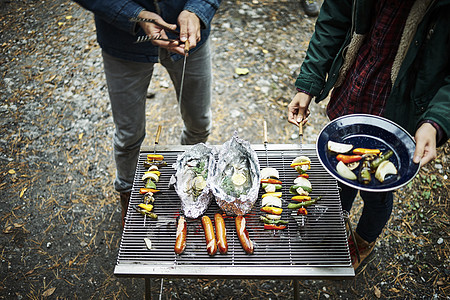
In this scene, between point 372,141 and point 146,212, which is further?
point 146,212

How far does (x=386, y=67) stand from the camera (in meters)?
2.12

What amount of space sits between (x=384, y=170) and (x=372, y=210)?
31.2 inches

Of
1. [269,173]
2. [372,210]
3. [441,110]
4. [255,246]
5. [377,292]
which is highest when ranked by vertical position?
[441,110]

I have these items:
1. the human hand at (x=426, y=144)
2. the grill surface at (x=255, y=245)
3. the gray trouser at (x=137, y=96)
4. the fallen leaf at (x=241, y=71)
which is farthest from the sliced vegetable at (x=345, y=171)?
the fallen leaf at (x=241, y=71)

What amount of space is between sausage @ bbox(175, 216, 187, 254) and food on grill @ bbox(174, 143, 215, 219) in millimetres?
53

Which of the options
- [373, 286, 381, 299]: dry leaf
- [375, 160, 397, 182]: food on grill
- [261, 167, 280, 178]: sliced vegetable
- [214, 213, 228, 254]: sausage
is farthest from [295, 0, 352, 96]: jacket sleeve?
[373, 286, 381, 299]: dry leaf

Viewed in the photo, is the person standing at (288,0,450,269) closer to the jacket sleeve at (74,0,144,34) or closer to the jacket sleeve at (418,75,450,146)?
the jacket sleeve at (418,75,450,146)

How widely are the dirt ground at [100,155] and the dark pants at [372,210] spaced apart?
0.51 meters

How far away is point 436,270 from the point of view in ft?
10.4

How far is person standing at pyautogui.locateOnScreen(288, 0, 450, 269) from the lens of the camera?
1851 millimetres

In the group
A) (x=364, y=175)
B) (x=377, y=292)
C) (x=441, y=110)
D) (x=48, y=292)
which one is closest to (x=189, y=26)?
(x=364, y=175)

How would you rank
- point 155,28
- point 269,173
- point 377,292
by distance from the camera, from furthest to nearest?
point 377,292 → point 269,173 → point 155,28

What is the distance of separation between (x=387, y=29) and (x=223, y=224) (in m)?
1.51

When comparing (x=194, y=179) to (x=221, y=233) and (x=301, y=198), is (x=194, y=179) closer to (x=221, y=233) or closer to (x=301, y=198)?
(x=221, y=233)
